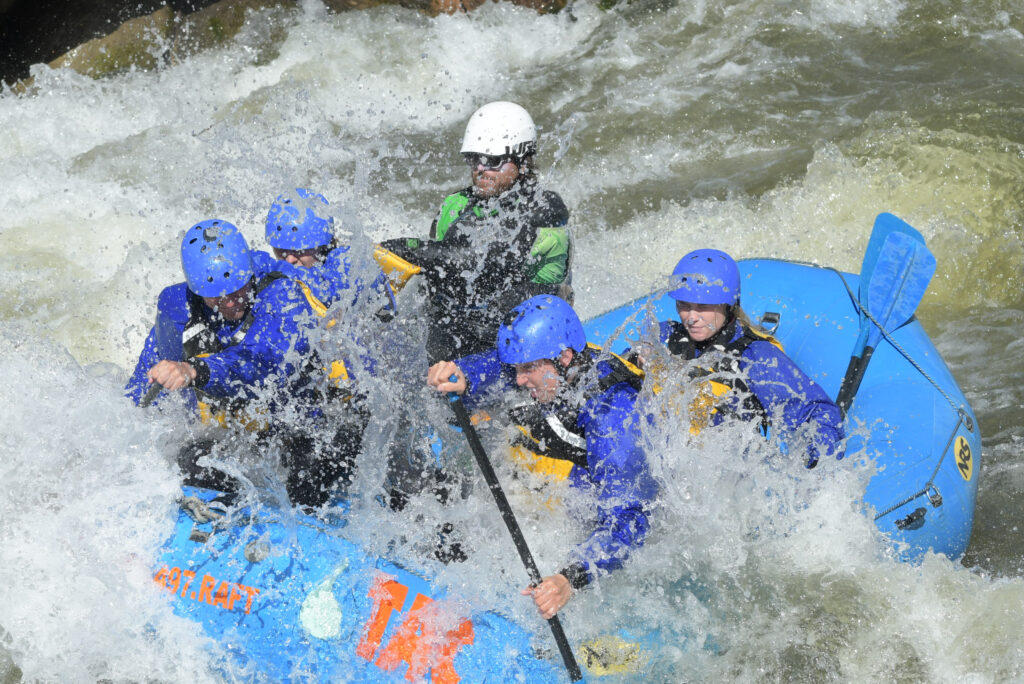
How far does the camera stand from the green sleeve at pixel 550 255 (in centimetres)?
479

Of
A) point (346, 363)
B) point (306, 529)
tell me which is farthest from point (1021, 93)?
point (306, 529)

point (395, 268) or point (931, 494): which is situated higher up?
point (395, 268)

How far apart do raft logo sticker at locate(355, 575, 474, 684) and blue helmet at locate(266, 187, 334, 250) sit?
1.94 meters

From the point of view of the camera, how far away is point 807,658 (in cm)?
390

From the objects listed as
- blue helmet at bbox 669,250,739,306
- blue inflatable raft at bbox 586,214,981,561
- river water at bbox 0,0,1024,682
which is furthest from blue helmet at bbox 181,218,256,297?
blue helmet at bbox 669,250,739,306

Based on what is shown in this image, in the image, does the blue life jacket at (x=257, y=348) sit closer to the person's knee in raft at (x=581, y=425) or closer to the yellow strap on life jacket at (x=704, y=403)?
the person's knee in raft at (x=581, y=425)

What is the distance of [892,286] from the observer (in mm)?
4633

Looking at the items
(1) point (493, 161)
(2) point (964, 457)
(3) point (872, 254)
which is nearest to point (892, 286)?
(3) point (872, 254)

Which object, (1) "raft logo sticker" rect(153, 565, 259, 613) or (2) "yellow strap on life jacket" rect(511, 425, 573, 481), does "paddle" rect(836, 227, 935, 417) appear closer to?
(2) "yellow strap on life jacket" rect(511, 425, 573, 481)

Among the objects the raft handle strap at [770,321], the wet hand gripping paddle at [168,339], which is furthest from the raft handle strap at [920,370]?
the wet hand gripping paddle at [168,339]

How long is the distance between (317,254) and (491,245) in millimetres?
917

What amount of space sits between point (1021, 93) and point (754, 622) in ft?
18.8

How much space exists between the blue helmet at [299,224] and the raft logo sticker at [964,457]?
3198mm

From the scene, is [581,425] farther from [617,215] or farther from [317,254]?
[617,215]
